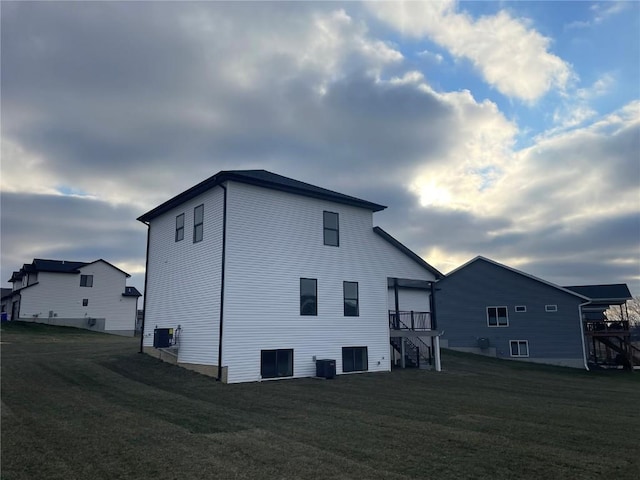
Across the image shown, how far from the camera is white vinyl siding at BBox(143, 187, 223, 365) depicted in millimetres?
17156

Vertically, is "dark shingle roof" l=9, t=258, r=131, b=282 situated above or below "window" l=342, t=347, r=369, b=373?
above

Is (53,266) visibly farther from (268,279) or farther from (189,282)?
(268,279)

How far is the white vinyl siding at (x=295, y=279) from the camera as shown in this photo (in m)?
16.8

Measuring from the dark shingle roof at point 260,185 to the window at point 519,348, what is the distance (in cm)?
1705

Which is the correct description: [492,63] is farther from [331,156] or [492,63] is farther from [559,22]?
[331,156]

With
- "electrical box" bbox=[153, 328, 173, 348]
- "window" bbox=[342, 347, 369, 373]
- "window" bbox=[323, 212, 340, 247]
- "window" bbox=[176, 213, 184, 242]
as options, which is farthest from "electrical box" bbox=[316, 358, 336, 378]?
"window" bbox=[176, 213, 184, 242]

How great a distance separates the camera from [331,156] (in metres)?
23.2

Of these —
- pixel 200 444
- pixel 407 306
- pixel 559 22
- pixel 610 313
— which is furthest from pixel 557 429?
pixel 610 313

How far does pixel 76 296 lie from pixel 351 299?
34845 mm

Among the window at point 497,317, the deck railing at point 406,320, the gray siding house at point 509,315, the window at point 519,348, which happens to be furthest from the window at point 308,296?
the window at point 519,348

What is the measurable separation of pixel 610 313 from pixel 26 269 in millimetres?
73189

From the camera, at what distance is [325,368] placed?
59.1 feet

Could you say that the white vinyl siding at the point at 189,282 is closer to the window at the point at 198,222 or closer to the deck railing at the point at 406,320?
the window at the point at 198,222

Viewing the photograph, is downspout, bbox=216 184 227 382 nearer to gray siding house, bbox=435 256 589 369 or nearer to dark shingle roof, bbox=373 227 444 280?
dark shingle roof, bbox=373 227 444 280
